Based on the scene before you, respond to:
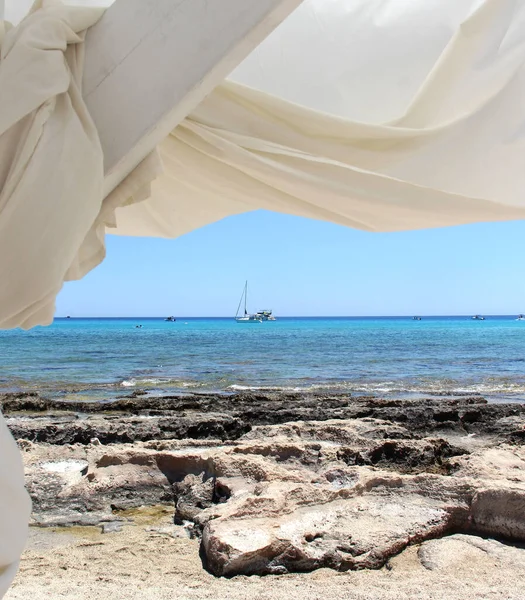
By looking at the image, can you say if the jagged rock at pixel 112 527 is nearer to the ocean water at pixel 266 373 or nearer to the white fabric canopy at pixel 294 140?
the white fabric canopy at pixel 294 140

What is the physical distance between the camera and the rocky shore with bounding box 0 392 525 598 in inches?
146

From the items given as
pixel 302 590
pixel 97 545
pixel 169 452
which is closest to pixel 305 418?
pixel 169 452

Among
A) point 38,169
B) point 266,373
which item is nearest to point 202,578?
point 38,169

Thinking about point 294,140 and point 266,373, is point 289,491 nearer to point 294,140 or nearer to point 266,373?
point 294,140

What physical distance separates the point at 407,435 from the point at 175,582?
4.37 m

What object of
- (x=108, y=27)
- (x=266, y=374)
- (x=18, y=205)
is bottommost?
(x=266, y=374)

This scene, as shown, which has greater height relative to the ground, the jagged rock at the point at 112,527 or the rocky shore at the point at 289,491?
the rocky shore at the point at 289,491

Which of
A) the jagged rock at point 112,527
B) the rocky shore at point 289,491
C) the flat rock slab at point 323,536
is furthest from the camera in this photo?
the jagged rock at point 112,527

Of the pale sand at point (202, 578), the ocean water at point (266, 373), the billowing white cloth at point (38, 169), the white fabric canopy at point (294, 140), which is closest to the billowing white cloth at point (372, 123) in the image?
the white fabric canopy at point (294, 140)

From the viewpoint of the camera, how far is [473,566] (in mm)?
3535

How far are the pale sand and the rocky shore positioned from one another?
6 centimetres

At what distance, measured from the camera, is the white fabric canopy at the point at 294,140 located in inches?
58.9

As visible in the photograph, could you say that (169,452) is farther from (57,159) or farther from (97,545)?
(57,159)

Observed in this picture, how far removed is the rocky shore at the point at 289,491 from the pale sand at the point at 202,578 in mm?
64
